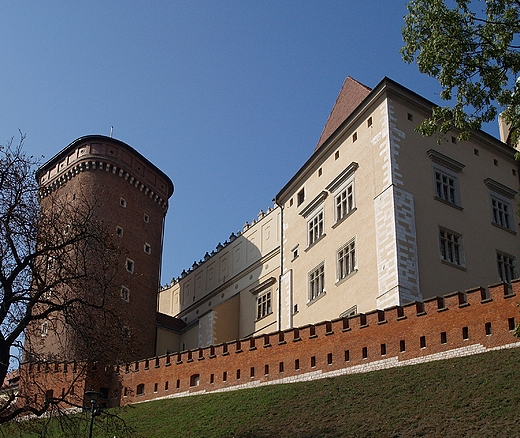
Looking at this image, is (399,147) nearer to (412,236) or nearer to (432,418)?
(412,236)

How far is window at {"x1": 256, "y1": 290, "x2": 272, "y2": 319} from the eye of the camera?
42562 mm

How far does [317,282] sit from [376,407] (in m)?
13.5

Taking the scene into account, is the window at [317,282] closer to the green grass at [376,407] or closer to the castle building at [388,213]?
the castle building at [388,213]

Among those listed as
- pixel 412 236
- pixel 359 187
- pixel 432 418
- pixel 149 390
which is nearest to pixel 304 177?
pixel 359 187

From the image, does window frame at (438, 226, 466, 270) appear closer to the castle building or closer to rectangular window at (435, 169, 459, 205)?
the castle building

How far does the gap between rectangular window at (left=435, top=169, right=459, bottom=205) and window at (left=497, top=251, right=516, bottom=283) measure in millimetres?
2964

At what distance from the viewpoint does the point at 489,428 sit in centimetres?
1794

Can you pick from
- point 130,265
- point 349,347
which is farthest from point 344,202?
point 130,265

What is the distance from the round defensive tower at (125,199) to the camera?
45.0 metres

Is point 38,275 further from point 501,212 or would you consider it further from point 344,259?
point 501,212

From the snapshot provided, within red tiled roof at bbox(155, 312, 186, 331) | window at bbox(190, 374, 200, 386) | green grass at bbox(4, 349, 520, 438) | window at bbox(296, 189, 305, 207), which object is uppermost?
window at bbox(296, 189, 305, 207)

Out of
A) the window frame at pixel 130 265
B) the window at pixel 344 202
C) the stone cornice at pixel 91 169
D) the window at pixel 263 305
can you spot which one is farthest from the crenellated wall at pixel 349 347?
the stone cornice at pixel 91 169

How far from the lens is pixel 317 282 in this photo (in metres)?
34.8

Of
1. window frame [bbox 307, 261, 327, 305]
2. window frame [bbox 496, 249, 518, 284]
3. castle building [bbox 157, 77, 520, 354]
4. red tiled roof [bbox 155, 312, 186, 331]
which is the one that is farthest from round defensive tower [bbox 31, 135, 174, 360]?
window frame [bbox 496, 249, 518, 284]
